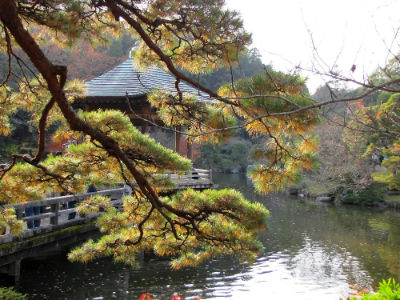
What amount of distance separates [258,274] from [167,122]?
17.2 feet

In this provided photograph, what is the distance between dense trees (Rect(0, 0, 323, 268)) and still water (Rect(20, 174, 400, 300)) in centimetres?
330

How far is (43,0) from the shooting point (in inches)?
125

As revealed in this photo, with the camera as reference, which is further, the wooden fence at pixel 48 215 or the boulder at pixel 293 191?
the boulder at pixel 293 191

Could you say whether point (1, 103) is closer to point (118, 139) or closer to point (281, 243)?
point (118, 139)

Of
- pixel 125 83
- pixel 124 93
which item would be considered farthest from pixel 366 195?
pixel 124 93

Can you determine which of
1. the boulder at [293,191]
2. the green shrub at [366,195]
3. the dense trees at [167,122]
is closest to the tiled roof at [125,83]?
the dense trees at [167,122]

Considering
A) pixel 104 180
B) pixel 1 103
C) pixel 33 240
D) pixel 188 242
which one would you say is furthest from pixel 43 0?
pixel 33 240

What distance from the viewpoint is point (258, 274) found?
7.79 meters

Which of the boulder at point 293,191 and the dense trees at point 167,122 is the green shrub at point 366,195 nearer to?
the boulder at point 293,191

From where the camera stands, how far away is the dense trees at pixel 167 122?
9.22 ft

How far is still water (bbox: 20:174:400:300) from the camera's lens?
6.50m

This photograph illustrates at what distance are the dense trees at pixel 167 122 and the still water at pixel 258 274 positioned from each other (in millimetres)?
3297

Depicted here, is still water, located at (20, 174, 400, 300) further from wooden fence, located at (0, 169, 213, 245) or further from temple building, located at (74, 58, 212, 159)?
temple building, located at (74, 58, 212, 159)

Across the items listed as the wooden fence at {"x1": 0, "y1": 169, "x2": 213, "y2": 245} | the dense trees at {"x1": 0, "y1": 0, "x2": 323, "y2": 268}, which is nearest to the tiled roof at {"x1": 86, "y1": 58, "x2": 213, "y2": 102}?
the wooden fence at {"x1": 0, "y1": 169, "x2": 213, "y2": 245}
